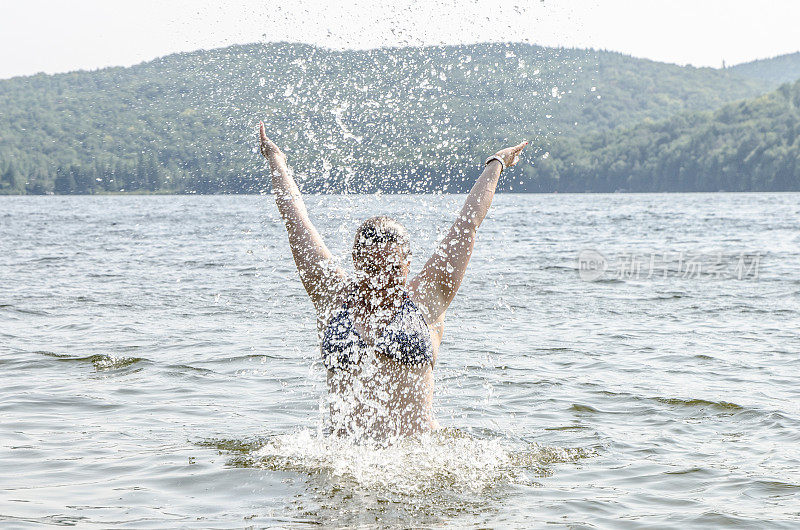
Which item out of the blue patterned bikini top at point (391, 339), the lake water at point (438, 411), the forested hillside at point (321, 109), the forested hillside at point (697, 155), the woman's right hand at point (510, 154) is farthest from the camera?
the forested hillside at point (697, 155)

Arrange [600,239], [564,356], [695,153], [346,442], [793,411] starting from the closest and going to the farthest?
[346,442] → [793,411] → [564,356] → [600,239] → [695,153]

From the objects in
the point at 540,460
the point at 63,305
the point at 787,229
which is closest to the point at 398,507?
the point at 540,460

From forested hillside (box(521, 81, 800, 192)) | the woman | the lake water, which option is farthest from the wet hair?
forested hillside (box(521, 81, 800, 192))

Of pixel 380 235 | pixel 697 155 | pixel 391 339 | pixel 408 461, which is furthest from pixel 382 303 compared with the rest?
pixel 697 155

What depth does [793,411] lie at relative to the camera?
24.3ft

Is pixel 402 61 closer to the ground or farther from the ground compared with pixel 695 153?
closer to the ground

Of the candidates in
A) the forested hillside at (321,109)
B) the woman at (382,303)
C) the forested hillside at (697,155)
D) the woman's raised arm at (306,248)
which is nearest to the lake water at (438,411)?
the woman at (382,303)

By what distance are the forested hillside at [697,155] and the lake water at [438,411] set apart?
83500 mm

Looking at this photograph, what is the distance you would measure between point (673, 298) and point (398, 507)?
40.7 feet

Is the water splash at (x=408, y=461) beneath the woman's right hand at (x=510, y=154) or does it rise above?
beneath

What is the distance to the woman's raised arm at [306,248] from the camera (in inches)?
188

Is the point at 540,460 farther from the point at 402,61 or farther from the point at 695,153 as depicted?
the point at 695,153

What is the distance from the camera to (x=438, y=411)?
765 centimetres

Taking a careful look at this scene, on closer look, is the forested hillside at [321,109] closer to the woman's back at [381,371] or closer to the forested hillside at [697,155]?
the woman's back at [381,371]
